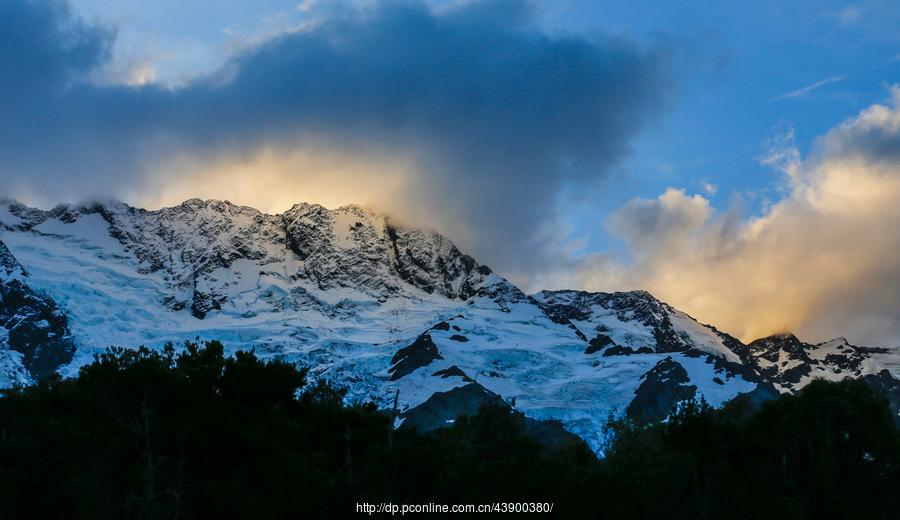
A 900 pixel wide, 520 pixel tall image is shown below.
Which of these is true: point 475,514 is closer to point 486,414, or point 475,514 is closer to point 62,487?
point 62,487

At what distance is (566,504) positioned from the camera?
59.8 m

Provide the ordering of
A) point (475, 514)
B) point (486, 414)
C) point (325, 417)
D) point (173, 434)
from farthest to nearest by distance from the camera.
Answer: point (486, 414), point (325, 417), point (173, 434), point (475, 514)

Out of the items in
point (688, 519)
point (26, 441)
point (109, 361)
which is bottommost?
point (688, 519)

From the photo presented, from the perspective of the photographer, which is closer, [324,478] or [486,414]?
[324,478]

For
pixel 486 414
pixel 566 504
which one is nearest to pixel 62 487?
pixel 566 504

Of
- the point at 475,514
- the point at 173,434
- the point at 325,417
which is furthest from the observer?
the point at 325,417

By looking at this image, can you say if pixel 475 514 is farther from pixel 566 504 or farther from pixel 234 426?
pixel 234 426

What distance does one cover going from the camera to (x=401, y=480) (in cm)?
6269

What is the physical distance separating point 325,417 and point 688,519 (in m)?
25.7

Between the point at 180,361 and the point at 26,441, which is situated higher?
the point at 180,361

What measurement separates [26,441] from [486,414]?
48.8 meters

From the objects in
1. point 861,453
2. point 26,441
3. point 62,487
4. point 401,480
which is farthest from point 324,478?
point 861,453

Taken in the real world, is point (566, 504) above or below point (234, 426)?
below

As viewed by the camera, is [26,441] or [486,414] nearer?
[26,441]
